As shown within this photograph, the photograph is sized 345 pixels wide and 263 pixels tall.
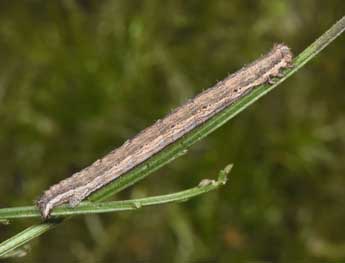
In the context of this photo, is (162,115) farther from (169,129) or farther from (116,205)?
(116,205)

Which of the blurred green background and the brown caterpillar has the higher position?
the blurred green background

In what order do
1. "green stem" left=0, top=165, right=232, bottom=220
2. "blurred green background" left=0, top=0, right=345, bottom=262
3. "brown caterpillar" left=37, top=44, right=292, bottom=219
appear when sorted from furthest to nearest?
"blurred green background" left=0, top=0, right=345, bottom=262, "brown caterpillar" left=37, top=44, right=292, bottom=219, "green stem" left=0, top=165, right=232, bottom=220

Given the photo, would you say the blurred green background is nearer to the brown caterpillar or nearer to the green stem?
the brown caterpillar

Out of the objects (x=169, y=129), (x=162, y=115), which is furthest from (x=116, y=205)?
(x=162, y=115)

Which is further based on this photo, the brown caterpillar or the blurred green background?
the blurred green background

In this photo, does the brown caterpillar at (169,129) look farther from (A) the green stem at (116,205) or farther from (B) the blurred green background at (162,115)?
(B) the blurred green background at (162,115)

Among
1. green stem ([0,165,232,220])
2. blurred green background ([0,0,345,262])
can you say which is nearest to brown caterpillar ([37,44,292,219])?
green stem ([0,165,232,220])

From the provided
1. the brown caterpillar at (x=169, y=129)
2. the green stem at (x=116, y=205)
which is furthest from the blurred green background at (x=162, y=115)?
→ the green stem at (x=116, y=205)

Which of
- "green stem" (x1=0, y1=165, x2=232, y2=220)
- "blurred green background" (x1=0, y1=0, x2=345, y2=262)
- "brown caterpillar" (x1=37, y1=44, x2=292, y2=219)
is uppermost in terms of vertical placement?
"blurred green background" (x1=0, y1=0, x2=345, y2=262)
